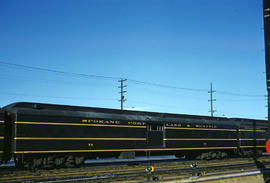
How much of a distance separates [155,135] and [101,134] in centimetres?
488

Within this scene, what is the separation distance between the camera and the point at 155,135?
24.0m

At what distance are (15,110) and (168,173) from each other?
32.2 ft

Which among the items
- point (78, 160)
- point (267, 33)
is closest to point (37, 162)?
point (78, 160)

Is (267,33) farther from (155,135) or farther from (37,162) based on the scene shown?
(155,135)

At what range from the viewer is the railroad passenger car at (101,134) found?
18.3 metres

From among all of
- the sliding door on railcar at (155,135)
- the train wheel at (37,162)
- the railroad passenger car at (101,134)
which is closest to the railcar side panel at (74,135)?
the railroad passenger car at (101,134)

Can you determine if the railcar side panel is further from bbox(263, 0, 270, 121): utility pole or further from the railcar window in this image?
bbox(263, 0, 270, 121): utility pole

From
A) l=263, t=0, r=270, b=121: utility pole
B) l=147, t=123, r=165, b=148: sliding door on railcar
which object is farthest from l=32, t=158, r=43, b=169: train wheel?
l=263, t=0, r=270, b=121: utility pole

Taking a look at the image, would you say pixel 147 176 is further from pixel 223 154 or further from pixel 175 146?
pixel 223 154

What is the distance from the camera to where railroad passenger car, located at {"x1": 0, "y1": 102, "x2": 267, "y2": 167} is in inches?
720

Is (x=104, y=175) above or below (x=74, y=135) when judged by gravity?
below

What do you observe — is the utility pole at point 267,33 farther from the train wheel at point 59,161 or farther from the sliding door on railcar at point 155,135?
the sliding door on railcar at point 155,135

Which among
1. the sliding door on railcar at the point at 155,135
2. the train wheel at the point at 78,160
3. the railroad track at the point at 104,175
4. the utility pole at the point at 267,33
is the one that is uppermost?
the utility pole at the point at 267,33

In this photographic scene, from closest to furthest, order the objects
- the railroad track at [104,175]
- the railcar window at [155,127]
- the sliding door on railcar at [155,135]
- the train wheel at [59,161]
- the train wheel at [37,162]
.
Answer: the railroad track at [104,175]
the train wheel at [37,162]
the train wheel at [59,161]
the sliding door on railcar at [155,135]
the railcar window at [155,127]
